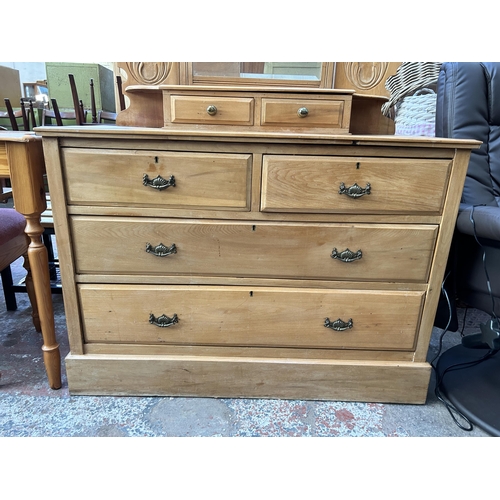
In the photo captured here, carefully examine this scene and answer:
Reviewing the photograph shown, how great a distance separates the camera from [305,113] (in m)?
1.16

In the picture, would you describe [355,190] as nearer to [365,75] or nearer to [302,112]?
[302,112]

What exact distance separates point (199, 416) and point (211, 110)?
1.07 meters

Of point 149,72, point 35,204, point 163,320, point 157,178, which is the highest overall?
point 149,72

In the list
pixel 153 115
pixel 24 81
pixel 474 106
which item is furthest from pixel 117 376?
pixel 24 81

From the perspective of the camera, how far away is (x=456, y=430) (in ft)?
3.89

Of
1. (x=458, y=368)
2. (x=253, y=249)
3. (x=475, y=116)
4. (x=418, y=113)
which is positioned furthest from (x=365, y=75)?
(x=458, y=368)

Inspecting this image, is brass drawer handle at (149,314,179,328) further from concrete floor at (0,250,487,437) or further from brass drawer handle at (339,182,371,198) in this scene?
brass drawer handle at (339,182,371,198)

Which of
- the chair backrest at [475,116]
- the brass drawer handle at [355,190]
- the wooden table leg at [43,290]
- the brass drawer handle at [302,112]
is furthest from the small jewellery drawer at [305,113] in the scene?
the wooden table leg at [43,290]

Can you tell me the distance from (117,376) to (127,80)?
1292mm

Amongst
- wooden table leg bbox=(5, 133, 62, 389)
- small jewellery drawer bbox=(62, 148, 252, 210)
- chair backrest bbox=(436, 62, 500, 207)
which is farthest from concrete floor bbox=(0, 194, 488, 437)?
chair backrest bbox=(436, 62, 500, 207)

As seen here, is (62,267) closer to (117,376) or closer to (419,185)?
(117,376)

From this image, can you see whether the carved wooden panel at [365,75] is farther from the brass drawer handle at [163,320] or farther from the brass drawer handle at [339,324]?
the brass drawer handle at [163,320]

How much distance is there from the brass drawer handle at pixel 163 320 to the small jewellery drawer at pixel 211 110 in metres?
0.69

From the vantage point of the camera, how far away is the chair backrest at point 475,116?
4.26 ft
